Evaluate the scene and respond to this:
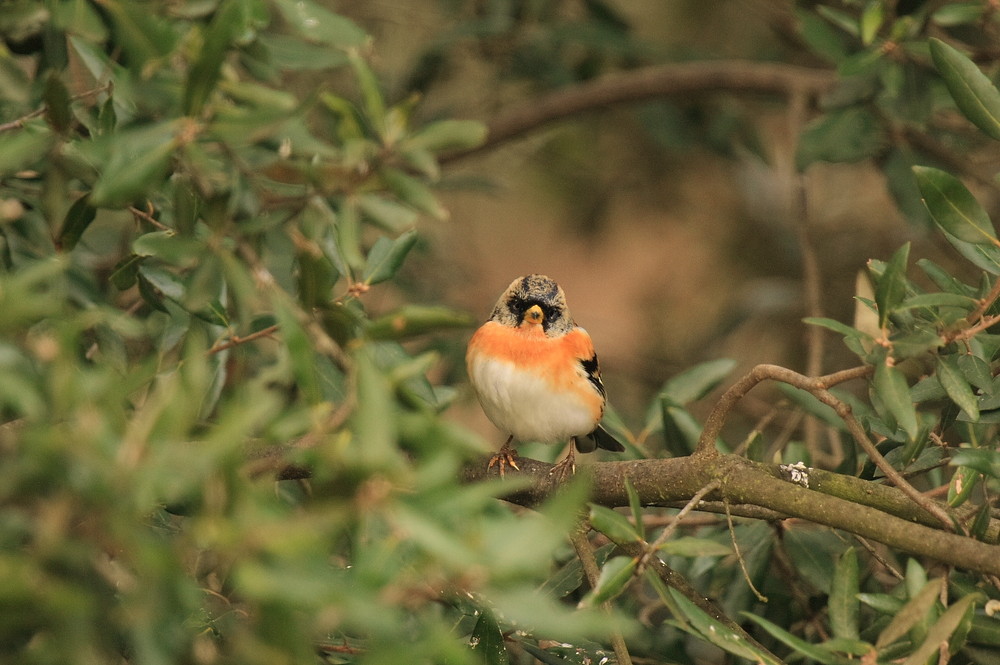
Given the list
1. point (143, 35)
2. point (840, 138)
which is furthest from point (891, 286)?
point (840, 138)

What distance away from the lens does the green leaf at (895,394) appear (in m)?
1.78

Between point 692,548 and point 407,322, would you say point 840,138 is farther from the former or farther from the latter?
point 407,322

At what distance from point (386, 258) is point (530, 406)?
1.06m

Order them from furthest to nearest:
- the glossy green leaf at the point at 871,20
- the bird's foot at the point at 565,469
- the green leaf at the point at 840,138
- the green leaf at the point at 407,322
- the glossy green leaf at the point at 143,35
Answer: the green leaf at the point at 840,138
the glossy green leaf at the point at 871,20
the bird's foot at the point at 565,469
the glossy green leaf at the point at 143,35
the green leaf at the point at 407,322

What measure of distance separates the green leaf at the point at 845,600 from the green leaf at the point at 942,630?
161mm

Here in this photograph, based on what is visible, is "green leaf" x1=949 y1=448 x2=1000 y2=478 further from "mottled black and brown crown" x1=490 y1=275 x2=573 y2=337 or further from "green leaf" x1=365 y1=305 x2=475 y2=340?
"mottled black and brown crown" x1=490 y1=275 x2=573 y2=337

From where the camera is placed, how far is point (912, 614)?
5.66 ft

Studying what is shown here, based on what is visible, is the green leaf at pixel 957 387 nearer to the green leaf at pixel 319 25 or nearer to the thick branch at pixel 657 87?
the green leaf at pixel 319 25

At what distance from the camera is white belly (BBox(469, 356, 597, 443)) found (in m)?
3.11

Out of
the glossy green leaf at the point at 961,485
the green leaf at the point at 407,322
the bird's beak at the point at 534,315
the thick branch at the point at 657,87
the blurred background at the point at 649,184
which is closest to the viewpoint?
the green leaf at the point at 407,322

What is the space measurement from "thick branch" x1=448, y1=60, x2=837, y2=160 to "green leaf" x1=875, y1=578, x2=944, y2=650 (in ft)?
9.48

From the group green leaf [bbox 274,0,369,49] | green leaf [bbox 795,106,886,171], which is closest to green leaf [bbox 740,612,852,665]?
green leaf [bbox 274,0,369,49]

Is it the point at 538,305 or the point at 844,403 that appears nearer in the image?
the point at 844,403

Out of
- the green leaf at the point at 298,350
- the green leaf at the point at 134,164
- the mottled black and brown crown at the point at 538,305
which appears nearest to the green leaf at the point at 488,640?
the green leaf at the point at 298,350
